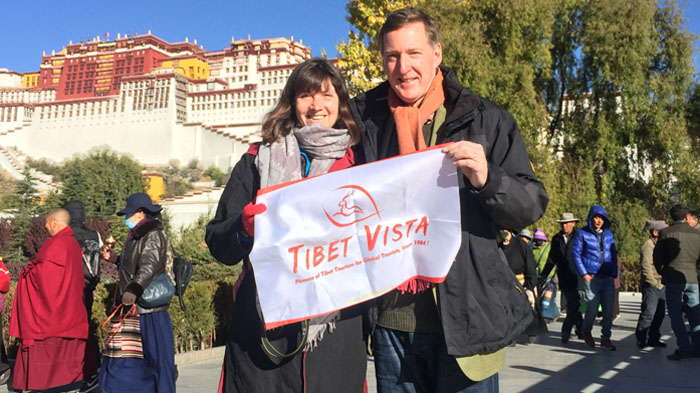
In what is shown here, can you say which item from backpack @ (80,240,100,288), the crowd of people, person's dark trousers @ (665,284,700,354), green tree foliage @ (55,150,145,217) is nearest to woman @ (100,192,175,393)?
backpack @ (80,240,100,288)

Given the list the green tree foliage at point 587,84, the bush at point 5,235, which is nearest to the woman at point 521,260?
the green tree foliage at point 587,84

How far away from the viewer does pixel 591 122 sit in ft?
64.0

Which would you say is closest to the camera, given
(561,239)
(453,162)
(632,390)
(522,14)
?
(453,162)

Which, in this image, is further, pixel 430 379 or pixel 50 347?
pixel 50 347

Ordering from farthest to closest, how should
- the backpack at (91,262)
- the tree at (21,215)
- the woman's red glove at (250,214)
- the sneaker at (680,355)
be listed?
the tree at (21,215) < the sneaker at (680,355) < the backpack at (91,262) < the woman's red glove at (250,214)

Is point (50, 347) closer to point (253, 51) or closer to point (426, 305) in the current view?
point (426, 305)

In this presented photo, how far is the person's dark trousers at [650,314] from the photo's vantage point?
8.54 m

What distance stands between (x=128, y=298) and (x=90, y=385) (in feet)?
6.08

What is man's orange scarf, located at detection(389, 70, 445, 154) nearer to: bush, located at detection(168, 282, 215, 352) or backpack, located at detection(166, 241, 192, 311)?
backpack, located at detection(166, 241, 192, 311)

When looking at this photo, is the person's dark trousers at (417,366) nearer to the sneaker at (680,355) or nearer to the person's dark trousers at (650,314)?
the sneaker at (680,355)

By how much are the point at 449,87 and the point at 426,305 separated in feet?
2.25

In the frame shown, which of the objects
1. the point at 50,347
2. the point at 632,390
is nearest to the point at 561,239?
the point at 632,390

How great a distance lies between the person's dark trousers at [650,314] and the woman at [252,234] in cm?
714

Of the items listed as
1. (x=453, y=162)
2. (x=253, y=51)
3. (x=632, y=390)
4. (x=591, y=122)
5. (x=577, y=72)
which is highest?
(x=253, y=51)
